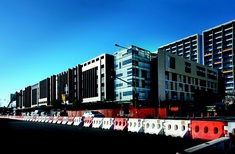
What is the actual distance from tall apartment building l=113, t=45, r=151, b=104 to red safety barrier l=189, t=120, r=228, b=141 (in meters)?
59.6

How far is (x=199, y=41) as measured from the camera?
117 metres

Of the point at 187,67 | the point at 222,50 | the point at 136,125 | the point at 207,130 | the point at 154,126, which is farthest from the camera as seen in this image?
the point at 222,50

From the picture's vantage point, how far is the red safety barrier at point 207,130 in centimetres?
985

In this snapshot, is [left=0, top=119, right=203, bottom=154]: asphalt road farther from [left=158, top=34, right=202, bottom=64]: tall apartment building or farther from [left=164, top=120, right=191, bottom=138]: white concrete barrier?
[left=158, top=34, right=202, bottom=64]: tall apartment building

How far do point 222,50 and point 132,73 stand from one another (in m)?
55.8

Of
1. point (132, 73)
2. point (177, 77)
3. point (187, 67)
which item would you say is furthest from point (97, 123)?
point (187, 67)

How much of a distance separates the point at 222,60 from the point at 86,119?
99275mm

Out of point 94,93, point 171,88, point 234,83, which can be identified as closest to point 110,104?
point 94,93

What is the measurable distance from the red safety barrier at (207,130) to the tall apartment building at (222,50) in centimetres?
9715

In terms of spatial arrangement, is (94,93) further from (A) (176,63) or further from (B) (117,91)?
(A) (176,63)

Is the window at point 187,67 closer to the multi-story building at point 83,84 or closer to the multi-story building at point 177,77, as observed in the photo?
the multi-story building at point 177,77

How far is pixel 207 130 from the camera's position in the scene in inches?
418

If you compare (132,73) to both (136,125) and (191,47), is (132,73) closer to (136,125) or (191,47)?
(136,125)

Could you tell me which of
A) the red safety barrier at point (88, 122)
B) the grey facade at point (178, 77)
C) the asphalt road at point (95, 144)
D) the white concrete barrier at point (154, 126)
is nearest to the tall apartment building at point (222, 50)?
the grey facade at point (178, 77)
